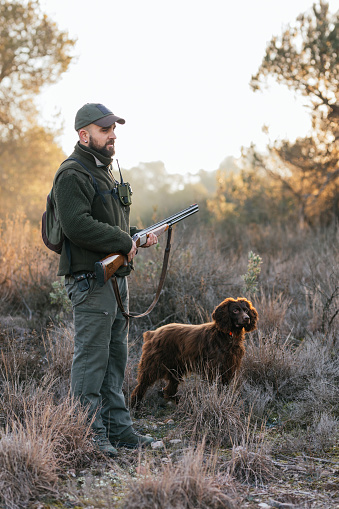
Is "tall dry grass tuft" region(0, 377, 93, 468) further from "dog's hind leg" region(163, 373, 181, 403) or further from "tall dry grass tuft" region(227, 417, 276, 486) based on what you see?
"dog's hind leg" region(163, 373, 181, 403)

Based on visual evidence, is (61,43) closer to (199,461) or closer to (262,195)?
(262,195)

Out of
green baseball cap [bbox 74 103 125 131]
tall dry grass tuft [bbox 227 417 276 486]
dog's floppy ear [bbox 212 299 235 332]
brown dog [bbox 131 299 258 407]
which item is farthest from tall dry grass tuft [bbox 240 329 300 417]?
green baseball cap [bbox 74 103 125 131]

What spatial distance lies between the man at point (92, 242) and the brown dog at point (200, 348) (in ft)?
3.22

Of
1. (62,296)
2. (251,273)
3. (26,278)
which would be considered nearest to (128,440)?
(62,296)

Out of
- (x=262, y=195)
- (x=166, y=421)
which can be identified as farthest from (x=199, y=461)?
(x=262, y=195)

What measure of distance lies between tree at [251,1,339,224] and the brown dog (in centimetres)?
999

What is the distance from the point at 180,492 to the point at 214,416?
1.40 meters

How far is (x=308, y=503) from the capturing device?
319cm

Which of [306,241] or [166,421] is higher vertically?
[306,241]

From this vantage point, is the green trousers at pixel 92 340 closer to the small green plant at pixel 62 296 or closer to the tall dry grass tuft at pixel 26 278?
the small green plant at pixel 62 296

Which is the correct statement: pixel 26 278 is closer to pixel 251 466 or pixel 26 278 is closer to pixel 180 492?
pixel 251 466

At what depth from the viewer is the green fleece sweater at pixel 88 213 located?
3734 millimetres

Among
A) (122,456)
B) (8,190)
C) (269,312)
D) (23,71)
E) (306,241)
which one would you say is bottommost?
(122,456)

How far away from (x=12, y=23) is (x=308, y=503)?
69.7ft
